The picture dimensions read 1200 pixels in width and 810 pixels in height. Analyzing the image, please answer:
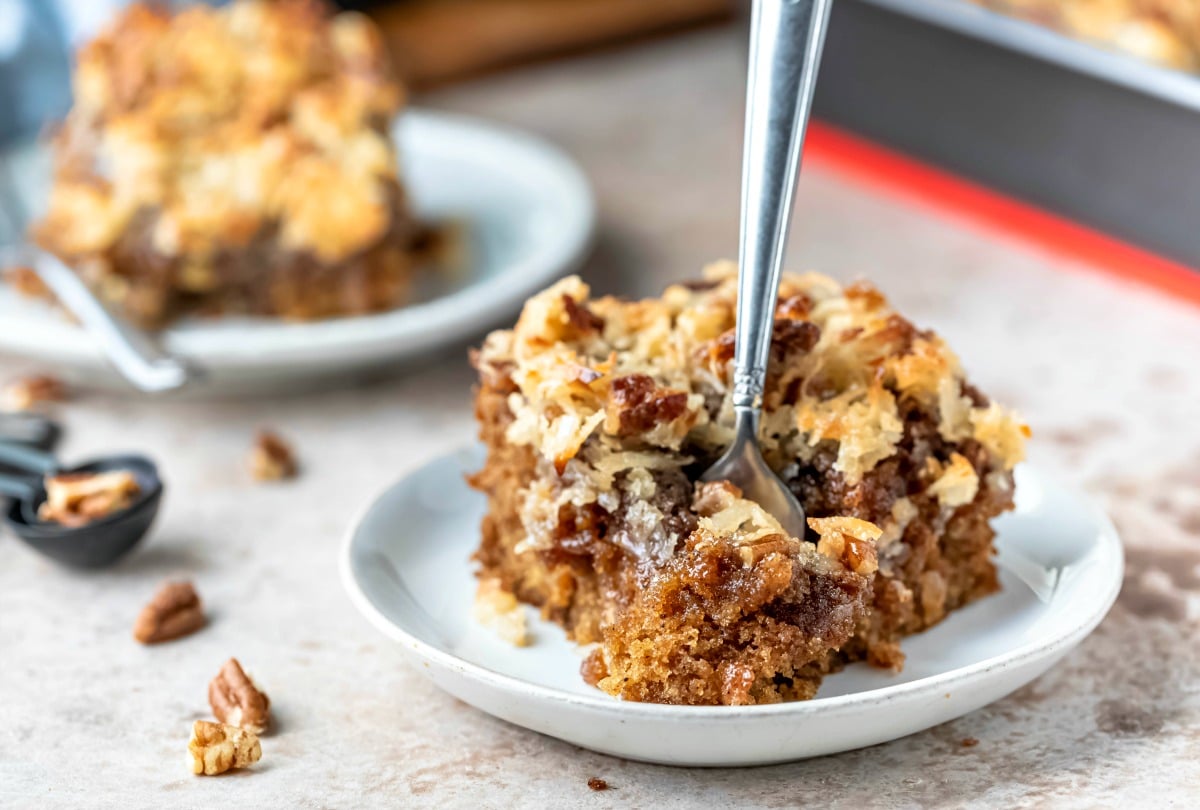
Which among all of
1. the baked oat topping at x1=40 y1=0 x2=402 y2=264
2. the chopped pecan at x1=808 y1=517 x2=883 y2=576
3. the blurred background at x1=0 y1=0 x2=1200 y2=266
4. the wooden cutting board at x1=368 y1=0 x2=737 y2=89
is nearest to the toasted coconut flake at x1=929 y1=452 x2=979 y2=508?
the chopped pecan at x1=808 y1=517 x2=883 y2=576

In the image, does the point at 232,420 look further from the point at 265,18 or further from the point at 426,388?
the point at 265,18

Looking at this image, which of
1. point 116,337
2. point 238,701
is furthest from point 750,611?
point 116,337

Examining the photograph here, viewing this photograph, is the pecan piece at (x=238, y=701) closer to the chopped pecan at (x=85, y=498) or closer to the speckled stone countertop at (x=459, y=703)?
the speckled stone countertop at (x=459, y=703)

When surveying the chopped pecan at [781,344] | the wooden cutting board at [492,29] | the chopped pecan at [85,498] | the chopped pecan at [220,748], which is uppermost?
the chopped pecan at [781,344]

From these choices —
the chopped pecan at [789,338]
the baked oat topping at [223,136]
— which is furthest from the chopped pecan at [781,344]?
the baked oat topping at [223,136]

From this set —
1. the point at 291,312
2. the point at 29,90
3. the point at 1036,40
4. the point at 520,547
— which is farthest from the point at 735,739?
the point at 29,90

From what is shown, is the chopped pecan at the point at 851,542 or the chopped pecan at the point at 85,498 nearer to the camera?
the chopped pecan at the point at 851,542

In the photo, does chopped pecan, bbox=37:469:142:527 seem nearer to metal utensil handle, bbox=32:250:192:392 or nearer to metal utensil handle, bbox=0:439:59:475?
metal utensil handle, bbox=0:439:59:475
